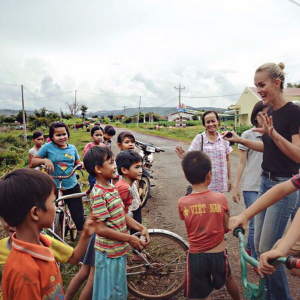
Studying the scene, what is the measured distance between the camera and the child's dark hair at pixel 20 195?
1.35 m

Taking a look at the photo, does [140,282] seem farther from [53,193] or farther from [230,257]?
[53,193]

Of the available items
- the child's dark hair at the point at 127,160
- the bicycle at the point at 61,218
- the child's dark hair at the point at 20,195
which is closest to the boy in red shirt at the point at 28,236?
the child's dark hair at the point at 20,195

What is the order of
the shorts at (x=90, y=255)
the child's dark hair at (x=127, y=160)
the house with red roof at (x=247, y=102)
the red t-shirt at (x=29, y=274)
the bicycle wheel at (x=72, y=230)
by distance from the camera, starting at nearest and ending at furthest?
the red t-shirt at (x=29, y=274) → the shorts at (x=90, y=255) → the child's dark hair at (x=127, y=160) → the bicycle wheel at (x=72, y=230) → the house with red roof at (x=247, y=102)

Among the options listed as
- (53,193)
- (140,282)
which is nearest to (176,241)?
(140,282)

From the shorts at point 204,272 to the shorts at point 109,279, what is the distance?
50cm

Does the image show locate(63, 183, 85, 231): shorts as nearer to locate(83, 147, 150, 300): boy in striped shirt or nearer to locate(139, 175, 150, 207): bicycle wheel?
locate(83, 147, 150, 300): boy in striped shirt

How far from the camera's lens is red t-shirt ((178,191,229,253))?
2039mm

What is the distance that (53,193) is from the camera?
4.89ft

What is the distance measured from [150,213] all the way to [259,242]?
316 cm

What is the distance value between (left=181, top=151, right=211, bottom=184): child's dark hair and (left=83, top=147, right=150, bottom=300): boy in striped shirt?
60 centimetres

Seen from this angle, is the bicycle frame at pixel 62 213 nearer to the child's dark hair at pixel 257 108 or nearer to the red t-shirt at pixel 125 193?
the red t-shirt at pixel 125 193

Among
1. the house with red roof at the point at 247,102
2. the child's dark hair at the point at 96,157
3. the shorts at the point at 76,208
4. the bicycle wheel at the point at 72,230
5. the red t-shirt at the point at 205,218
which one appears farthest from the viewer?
the house with red roof at the point at 247,102

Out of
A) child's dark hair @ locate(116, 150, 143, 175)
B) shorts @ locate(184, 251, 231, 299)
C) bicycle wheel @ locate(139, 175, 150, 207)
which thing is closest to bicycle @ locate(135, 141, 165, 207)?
bicycle wheel @ locate(139, 175, 150, 207)

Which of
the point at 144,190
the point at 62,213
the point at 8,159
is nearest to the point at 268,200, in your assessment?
the point at 62,213
